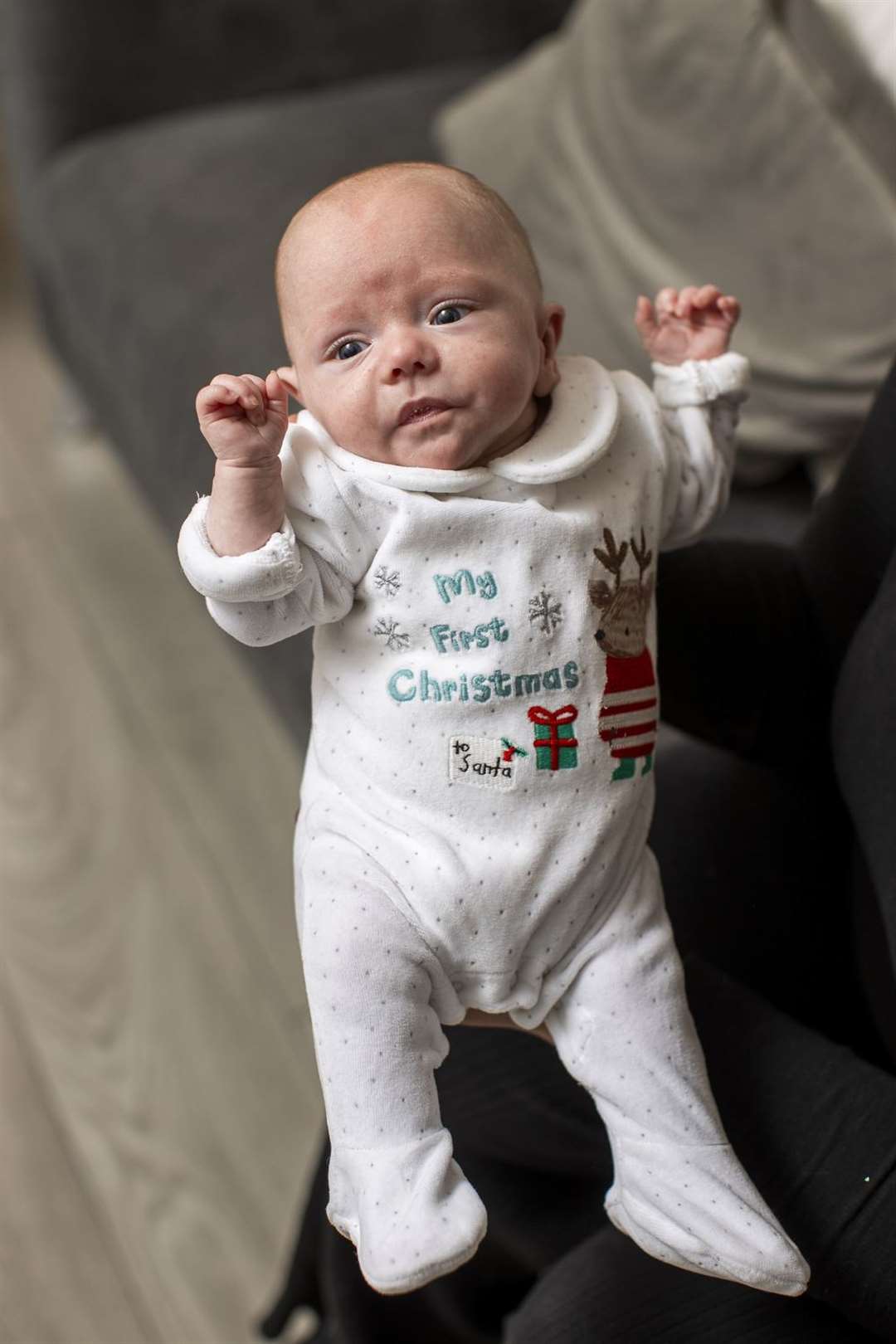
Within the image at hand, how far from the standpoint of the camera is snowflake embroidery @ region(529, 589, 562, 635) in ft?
1.83

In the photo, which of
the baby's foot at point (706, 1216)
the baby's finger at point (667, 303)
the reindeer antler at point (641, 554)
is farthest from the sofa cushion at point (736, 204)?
the baby's foot at point (706, 1216)

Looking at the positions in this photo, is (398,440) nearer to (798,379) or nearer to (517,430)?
(517,430)

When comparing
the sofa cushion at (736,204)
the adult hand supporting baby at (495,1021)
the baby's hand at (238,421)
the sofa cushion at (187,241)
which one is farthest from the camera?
the sofa cushion at (187,241)

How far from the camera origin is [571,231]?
1149 mm

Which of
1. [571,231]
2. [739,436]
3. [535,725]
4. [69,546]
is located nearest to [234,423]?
[535,725]

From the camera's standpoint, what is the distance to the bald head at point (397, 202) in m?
0.55

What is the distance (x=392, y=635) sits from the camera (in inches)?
22.0

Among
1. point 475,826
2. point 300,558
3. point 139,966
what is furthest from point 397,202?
point 139,966

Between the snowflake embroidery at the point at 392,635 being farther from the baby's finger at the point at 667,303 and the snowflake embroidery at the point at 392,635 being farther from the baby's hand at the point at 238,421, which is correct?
the baby's finger at the point at 667,303

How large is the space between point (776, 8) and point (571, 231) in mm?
236

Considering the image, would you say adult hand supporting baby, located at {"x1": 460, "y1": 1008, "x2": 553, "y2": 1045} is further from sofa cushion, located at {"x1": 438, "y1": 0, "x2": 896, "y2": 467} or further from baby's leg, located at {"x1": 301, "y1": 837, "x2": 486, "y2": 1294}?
sofa cushion, located at {"x1": 438, "y1": 0, "x2": 896, "y2": 467}

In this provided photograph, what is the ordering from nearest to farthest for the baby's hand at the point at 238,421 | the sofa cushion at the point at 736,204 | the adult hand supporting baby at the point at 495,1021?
the baby's hand at the point at 238,421 < the adult hand supporting baby at the point at 495,1021 < the sofa cushion at the point at 736,204

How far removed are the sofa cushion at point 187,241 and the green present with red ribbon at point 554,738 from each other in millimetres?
459

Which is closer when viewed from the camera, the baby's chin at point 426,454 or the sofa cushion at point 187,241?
the baby's chin at point 426,454
